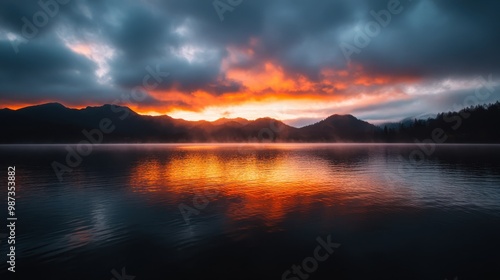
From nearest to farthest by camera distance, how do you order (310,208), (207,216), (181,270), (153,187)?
(181,270), (207,216), (310,208), (153,187)

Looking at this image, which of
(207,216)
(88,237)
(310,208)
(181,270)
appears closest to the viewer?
Result: (181,270)

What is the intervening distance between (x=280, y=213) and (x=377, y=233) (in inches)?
401

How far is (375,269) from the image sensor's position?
55.2ft

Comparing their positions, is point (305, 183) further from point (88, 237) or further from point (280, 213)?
point (88, 237)

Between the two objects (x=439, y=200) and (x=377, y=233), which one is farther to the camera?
(x=439, y=200)

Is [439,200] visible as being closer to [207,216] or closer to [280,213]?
[280,213]

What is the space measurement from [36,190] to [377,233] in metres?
50.4

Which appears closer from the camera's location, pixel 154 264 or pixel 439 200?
pixel 154 264

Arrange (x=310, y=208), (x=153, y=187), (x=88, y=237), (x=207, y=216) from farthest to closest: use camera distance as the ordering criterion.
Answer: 1. (x=153, y=187)
2. (x=310, y=208)
3. (x=207, y=216)
4. (x=88, y=237)

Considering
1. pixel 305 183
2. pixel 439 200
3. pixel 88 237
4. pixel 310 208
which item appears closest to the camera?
pixel 88 237

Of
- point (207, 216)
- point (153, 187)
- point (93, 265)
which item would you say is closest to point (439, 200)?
point (207, 216)

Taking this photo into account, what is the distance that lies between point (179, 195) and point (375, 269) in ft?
96.1

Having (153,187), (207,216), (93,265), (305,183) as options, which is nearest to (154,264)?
(93,265)

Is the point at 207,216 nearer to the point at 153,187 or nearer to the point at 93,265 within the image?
the point at 93,265
